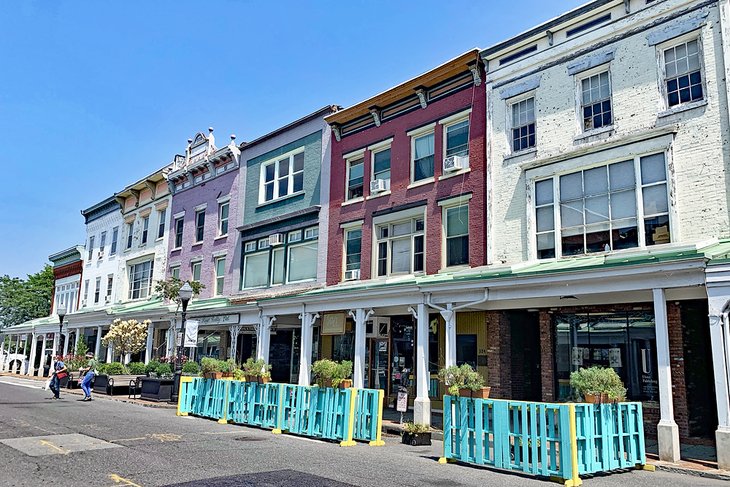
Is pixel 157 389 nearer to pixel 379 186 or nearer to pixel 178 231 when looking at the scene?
pixel 379 186

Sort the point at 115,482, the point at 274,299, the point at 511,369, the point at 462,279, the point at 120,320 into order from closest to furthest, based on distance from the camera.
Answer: the point at 115,482, the point at 462,279, the point at 511,369, the point at 274,299, the point at 120,320

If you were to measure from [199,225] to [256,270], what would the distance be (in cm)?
586

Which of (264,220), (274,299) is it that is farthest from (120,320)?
(274,299)

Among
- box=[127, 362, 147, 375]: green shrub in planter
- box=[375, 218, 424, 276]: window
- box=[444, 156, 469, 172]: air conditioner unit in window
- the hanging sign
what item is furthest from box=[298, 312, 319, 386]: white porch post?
box=[127, 362, 147, 375]: green shrub in planter

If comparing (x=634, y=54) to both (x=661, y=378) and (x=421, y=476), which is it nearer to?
(x=661, y=378)

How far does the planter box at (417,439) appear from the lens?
13.8m

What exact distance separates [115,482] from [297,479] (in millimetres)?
2471

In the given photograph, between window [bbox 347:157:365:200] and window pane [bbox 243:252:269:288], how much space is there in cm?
558

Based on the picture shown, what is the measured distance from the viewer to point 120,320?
31.1 meters

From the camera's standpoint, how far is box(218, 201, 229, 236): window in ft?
97.6

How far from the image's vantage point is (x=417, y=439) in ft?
45.3

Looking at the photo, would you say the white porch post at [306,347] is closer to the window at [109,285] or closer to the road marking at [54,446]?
the road marking at [54,446]

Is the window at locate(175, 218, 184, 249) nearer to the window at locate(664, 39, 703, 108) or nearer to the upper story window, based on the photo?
the upper story window

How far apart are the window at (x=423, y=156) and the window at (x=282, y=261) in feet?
Result: 17.7
